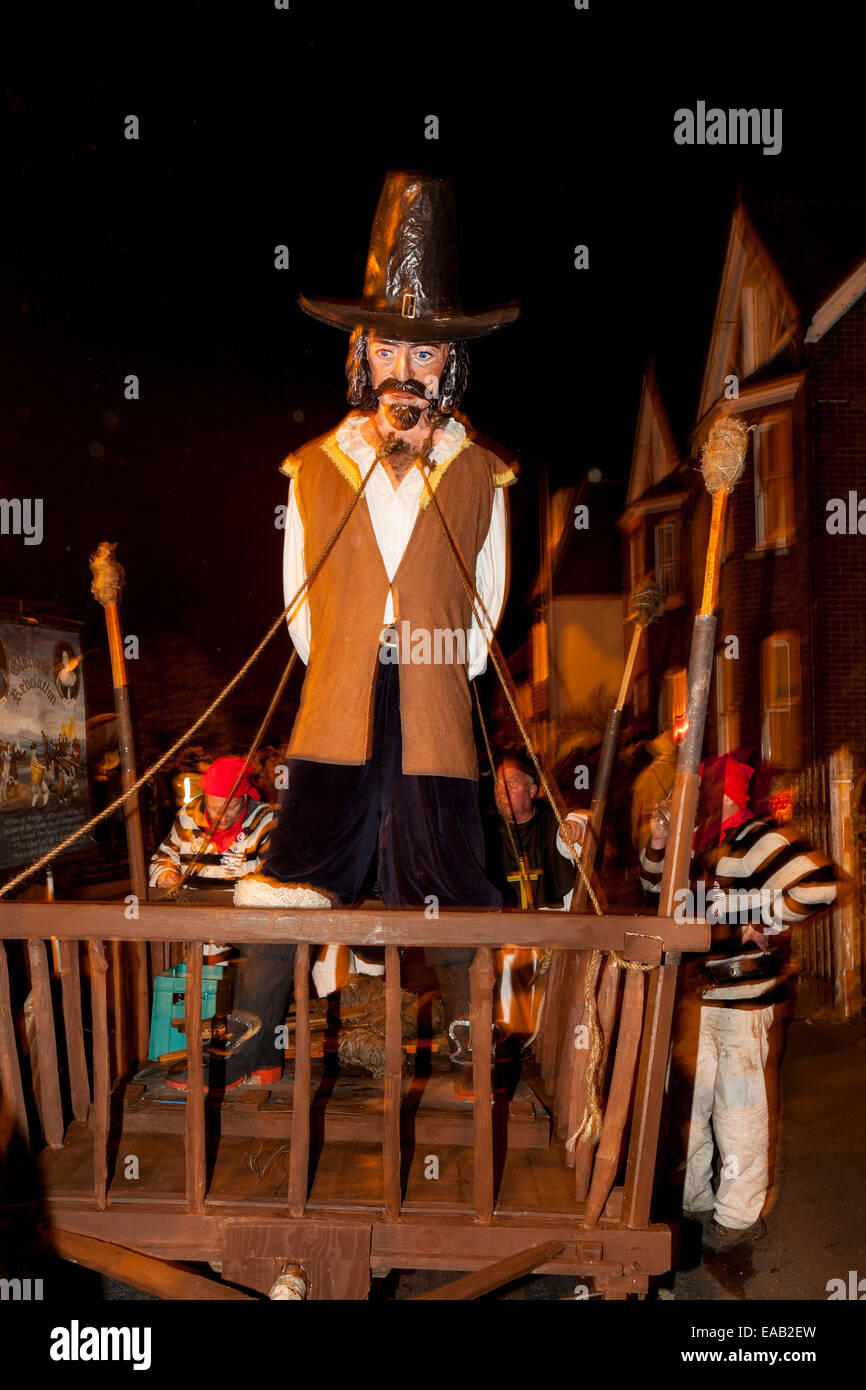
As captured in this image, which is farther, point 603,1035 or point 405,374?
point 405,374

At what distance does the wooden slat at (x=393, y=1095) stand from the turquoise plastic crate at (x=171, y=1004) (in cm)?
125

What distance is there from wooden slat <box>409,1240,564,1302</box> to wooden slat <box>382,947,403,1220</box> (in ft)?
0.68

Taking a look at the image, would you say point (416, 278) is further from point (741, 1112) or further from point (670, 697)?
point (670, 697)

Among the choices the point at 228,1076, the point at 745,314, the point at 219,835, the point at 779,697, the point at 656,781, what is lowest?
the point at 228,1076

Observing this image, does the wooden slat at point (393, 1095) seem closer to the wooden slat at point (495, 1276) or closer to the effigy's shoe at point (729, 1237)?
→ the wooden slat at point (495, 1276)

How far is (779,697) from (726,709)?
1.21 metres

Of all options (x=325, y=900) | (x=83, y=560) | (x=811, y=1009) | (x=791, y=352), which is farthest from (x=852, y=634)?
(x=325, y=900)

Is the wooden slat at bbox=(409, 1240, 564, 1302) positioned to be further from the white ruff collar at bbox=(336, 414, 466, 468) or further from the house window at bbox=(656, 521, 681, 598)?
the house window at bbox=(656, 521, 681, 598)

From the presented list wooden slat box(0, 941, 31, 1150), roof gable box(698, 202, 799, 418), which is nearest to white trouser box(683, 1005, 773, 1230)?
wooden slat box(0, 941, 31, 1150)

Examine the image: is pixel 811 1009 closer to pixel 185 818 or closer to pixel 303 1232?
pixel 185 818

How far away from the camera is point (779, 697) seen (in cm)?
1163

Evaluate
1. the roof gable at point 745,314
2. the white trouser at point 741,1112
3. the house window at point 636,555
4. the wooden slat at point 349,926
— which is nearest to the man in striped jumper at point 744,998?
the white trouser at point 741,1112

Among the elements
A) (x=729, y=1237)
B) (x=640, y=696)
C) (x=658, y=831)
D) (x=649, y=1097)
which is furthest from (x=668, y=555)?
(x=649, y=1097)

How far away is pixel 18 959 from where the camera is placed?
5137 mm
